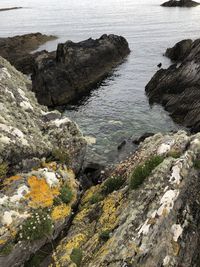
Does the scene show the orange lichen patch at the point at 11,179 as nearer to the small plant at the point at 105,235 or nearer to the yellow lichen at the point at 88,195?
the yellow lichen at the point at 88,195

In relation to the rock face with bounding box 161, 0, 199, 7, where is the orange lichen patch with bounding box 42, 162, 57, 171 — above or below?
above

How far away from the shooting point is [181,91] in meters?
41.4

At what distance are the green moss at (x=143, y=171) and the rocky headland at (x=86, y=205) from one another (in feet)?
0.11

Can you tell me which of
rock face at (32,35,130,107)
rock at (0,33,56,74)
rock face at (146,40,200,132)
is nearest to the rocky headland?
rock face at (146,40,200,132)

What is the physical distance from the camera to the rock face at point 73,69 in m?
46.3

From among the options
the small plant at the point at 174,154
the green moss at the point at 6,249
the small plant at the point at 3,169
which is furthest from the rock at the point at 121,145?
the green moss at the point at 6,249

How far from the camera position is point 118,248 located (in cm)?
1031

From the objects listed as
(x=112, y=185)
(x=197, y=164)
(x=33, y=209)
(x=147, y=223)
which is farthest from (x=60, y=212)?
(x=197, y=164)

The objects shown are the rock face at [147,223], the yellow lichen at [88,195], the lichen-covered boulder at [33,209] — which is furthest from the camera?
the yellow lichen at [88,195]

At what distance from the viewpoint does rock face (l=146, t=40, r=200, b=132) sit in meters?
35.5

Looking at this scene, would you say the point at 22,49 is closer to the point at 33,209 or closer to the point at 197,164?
the point at 197,164

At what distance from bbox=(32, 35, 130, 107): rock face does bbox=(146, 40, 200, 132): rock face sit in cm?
1037

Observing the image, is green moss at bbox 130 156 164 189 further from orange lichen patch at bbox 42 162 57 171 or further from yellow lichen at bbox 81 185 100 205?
orange lichen patch at bbox 42 162 57 171

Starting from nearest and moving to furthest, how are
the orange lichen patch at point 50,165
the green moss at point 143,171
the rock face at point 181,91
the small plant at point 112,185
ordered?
the green moss at point 143,171
the orange lichen patch at point 50,165
the small plant at point 112,185
the rock face at point 181,91
